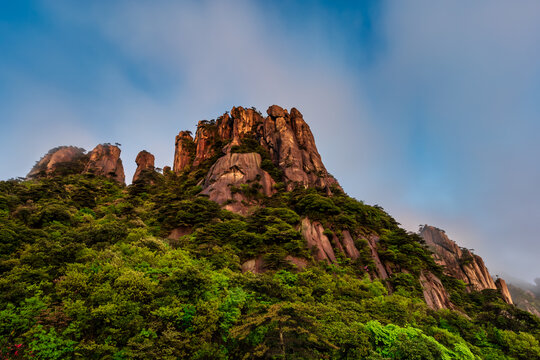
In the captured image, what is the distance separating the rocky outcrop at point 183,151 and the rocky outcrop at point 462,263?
2552 inches

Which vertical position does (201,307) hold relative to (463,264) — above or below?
below

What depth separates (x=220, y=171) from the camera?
46812 mm

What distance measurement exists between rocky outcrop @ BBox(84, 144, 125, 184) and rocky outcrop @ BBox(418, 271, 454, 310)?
2784 inches

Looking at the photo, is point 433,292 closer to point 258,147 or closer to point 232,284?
point 232,284

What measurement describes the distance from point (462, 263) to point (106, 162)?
94324 mm

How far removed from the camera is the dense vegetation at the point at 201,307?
33.2 feet


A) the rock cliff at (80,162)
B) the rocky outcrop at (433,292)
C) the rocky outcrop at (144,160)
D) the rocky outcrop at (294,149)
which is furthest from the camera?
the rocky outcrop at (144,160)

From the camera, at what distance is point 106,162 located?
66.5 meters

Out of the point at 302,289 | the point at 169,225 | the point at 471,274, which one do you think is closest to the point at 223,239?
the point at 169,225

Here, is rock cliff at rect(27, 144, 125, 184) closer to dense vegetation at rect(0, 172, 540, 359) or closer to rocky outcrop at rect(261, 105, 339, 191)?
dense vegetation at rect(0, 172, 540, 359)

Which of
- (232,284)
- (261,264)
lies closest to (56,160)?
(261,264)

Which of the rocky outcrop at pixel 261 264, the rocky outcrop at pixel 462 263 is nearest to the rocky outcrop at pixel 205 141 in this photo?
the rocky outcrop at pixel 261 264

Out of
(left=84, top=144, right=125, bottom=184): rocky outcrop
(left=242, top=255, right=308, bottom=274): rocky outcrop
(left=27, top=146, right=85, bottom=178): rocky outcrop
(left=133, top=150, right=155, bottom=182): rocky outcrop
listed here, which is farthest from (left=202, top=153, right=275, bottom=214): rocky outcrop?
(left=27, top=146, right=85, bottom=178): rocky outcrop

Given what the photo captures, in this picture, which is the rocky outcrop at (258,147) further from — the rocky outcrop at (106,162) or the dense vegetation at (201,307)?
the dense vegetation at (201,307)
